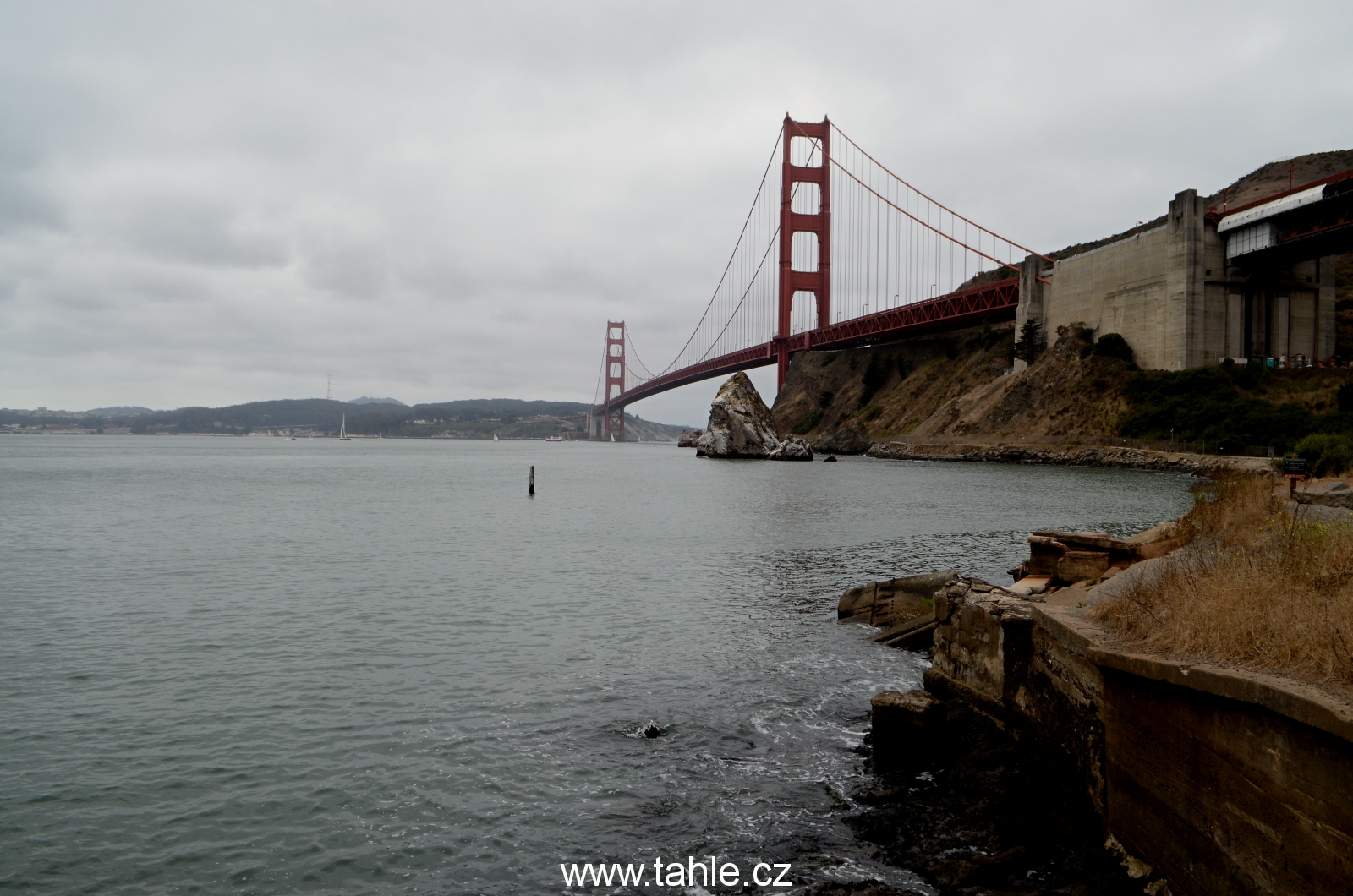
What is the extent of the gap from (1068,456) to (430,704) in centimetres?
5570

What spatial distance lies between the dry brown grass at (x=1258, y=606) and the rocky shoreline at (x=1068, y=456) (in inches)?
1392

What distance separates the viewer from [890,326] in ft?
259

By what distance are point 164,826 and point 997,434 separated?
6524 centimetres

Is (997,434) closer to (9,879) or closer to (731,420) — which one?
(731,420)

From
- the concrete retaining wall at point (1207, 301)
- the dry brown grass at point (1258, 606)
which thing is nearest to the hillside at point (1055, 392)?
the concrete retaining wall at point (1207, 301)

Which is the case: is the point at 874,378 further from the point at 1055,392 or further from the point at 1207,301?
the point at 1207,301

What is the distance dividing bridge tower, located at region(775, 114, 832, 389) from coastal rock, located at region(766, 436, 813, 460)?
81.6 ft

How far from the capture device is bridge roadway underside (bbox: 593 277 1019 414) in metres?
72.6

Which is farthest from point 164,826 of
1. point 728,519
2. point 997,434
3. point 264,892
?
point 997,434

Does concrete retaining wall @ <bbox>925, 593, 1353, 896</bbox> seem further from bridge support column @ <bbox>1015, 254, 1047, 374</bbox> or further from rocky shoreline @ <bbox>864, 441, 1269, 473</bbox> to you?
bridge support column @ <bbox>1015, 254, 1047, 374</bbox>

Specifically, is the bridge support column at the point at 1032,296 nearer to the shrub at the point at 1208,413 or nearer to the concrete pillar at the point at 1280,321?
the shrub at the point at 1208,413

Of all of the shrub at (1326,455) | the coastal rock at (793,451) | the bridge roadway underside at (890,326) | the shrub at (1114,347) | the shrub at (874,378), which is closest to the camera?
the shrub at (1326,455)

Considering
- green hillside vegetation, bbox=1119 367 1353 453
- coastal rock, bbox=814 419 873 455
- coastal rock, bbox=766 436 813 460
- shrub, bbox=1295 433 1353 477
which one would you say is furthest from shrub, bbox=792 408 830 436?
shrub, bbox=1295 433 1353 477

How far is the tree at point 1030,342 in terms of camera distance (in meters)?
67.4
